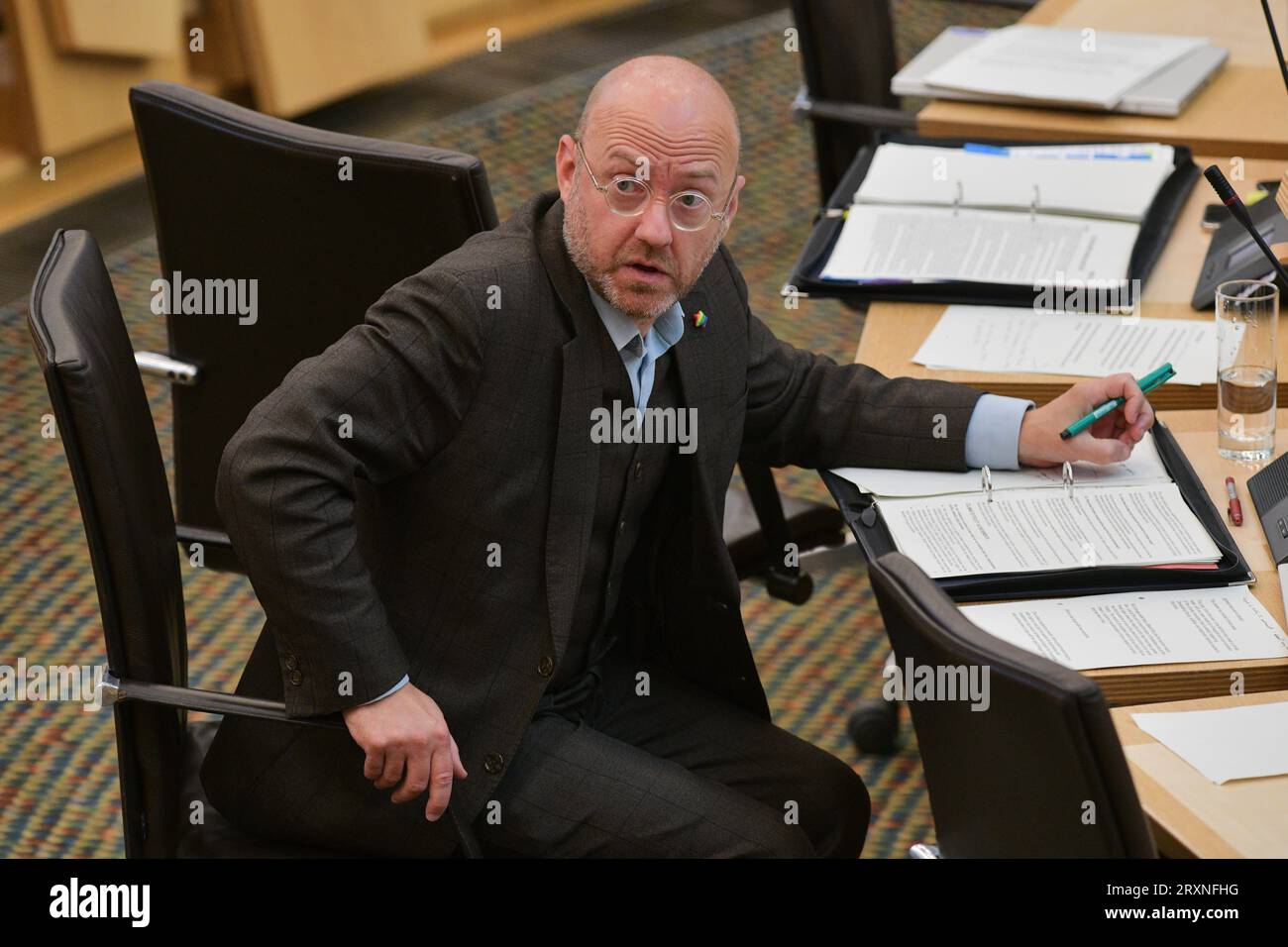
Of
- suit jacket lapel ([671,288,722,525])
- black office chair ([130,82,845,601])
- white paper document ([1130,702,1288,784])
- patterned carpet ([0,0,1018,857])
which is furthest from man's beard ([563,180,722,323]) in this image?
patterned carpet ([0,0,1018,857])

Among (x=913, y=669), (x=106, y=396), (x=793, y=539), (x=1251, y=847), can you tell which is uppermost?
(x=106, y=396)

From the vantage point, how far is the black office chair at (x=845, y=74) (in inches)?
112

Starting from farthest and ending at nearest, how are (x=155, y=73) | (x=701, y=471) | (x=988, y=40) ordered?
(x=155, y=73) < (x=988, y=40) < (x=701, y=471)

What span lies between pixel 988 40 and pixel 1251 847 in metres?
2.10

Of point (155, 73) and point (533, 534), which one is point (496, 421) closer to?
point (533, 534)

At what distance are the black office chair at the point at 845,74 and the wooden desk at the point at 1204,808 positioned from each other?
5.42 feet

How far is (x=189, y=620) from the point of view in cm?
297

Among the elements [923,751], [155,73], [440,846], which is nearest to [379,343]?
[440,846]

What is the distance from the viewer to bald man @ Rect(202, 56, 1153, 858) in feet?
4.99

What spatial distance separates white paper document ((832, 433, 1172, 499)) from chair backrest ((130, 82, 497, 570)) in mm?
530

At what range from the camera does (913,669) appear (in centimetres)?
128

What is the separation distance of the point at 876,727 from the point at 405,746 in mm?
1232

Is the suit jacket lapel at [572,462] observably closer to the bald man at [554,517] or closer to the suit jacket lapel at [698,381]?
the bald man at [554,517]

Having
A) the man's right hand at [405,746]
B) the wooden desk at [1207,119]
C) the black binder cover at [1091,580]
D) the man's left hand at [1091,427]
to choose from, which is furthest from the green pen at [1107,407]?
the wooden desk at [1207,119]
